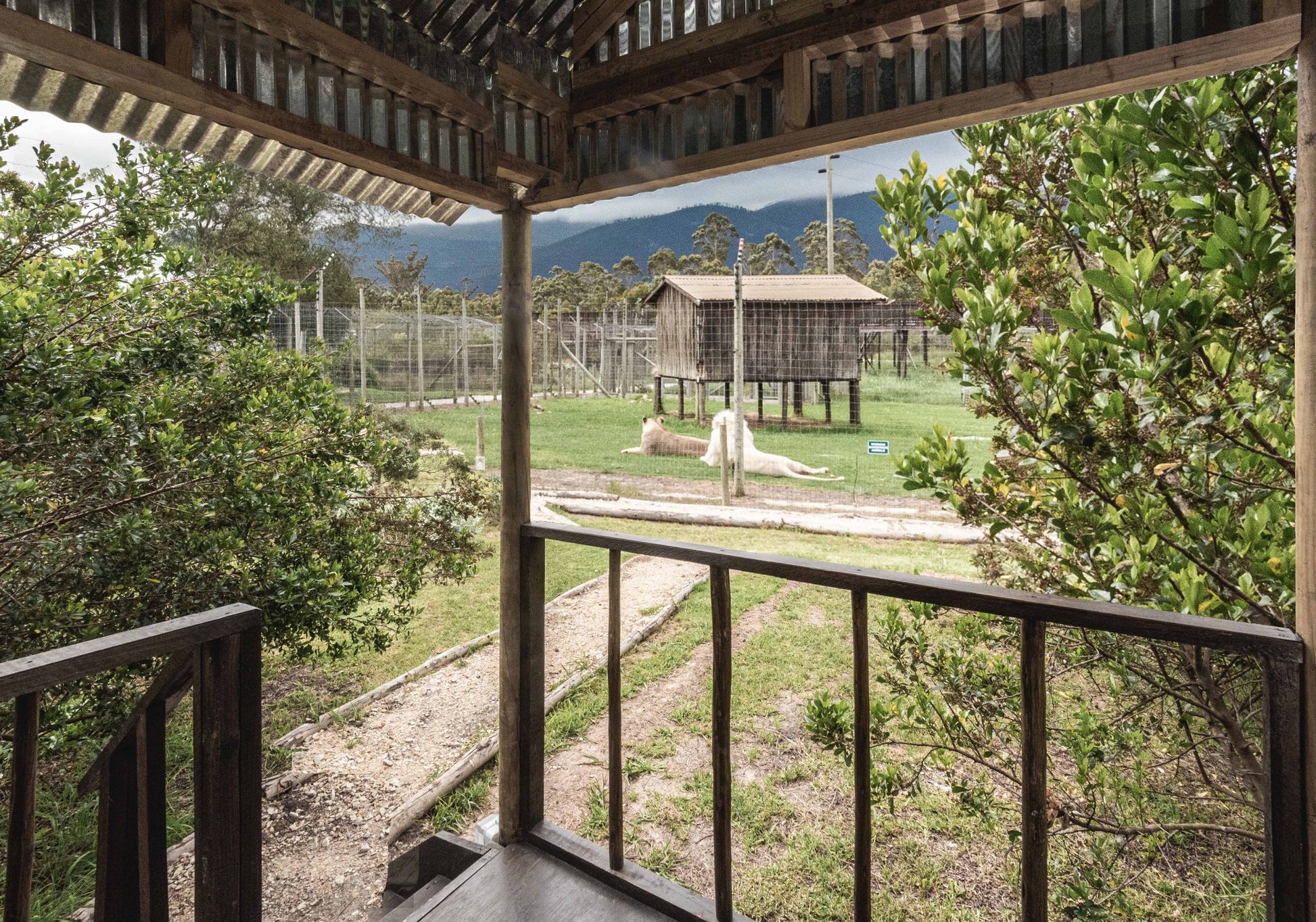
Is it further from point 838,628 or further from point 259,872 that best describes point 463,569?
point 838,628

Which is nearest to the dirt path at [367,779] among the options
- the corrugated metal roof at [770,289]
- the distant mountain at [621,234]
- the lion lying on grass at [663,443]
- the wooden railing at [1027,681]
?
the wooden railing at [1027,681]

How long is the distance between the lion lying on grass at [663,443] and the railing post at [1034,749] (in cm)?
753

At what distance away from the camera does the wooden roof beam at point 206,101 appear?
1.15m

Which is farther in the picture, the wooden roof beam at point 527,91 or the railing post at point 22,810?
the wooden roof beam at point 527,91

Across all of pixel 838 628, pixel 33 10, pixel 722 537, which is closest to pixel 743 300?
pixel 722 537

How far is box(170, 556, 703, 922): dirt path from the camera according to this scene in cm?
270

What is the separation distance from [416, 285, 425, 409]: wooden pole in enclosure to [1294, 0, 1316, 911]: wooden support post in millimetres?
6599

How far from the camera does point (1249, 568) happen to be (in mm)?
1569

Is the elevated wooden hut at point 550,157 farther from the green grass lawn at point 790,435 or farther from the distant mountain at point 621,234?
the distant mountain at point 621,234

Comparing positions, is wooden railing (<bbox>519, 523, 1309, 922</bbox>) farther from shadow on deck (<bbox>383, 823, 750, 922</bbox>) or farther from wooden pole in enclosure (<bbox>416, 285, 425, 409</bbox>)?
wooden pole in enclosure (<bbox>416, 285, 425, 409</bbox>)

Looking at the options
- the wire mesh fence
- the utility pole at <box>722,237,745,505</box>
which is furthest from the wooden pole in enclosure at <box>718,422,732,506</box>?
the wire mesh fence

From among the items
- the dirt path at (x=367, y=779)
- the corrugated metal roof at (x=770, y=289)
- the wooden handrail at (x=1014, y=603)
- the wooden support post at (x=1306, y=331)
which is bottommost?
the dirt path at (x=367, y=779)

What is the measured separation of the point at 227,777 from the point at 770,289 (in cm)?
678

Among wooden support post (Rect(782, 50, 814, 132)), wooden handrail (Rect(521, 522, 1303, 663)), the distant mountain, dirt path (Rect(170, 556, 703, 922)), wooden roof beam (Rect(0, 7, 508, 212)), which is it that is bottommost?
dirt path (Rect(170, 556, 703, 922))
